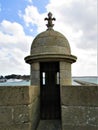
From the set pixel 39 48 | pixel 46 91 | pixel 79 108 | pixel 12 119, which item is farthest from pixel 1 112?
pixel 46 91

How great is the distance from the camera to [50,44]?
6.10 meters

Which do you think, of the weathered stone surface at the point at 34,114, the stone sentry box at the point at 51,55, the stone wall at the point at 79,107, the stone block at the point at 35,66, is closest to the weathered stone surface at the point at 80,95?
the stone wall at the point at 79,107

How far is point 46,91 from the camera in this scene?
7094mm

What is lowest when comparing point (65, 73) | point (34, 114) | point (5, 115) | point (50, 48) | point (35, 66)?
point (34, 114)

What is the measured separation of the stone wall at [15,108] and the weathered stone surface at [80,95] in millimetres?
756

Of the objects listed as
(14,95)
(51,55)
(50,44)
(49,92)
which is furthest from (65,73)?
(14,95)

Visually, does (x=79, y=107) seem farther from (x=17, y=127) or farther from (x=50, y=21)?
(x=50, y=21)

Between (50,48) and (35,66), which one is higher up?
(50,48)

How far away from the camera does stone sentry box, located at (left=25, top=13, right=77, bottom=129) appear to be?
226 inches

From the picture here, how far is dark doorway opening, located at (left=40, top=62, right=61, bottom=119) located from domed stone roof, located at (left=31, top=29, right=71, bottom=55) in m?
0.72

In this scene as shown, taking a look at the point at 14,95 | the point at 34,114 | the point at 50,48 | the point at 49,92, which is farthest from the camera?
the point at 49,92

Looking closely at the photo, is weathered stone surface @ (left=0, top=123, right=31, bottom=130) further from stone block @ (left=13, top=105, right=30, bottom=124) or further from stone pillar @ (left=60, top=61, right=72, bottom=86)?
stone pillar @ (left=60, top=61, right=72, bottom=86)

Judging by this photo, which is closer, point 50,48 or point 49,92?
point 50,48

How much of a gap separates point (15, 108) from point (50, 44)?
8.34 feet
